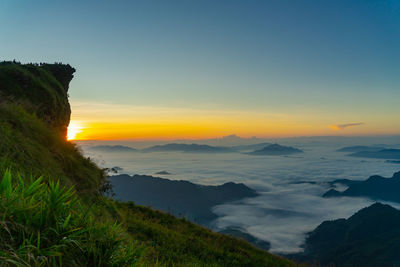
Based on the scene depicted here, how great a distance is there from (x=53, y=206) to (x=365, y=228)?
23912cm

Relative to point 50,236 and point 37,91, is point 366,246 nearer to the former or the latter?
point 37,91

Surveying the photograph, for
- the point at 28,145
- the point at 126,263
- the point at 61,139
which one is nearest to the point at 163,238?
the point at 61,139

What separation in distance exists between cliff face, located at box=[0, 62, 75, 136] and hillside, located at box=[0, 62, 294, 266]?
5cm

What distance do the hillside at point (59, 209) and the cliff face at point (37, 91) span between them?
49 mm

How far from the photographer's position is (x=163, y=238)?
1230 centimetres

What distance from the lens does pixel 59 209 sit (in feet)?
9.73

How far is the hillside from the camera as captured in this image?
2.70m

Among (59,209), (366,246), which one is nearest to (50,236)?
(59,209)

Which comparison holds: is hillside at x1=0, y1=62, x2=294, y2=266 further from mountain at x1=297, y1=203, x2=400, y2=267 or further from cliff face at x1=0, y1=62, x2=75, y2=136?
mountain at x1=297, y1=203, x2=400, y2=267

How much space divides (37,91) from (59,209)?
1319 centimetres

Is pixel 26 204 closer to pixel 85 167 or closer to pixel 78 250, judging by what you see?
pixel 78 250

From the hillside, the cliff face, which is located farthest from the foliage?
the cliff face

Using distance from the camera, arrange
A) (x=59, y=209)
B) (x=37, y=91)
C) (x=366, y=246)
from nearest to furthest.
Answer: (x=59, y=209), (x=37, y=91), (x=366, y=246)

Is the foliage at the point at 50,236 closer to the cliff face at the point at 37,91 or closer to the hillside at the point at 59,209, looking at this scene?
the hillside at the point at 59,209
